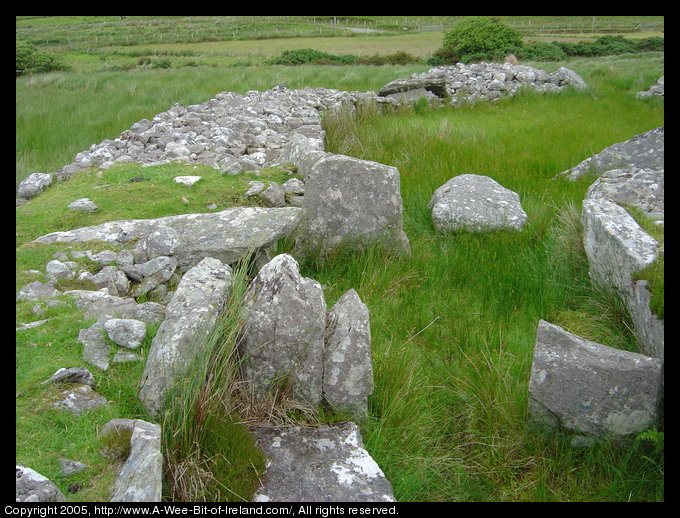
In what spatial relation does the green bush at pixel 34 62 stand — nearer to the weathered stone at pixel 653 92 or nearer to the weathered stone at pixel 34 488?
the weathered stone at pixel 653 92

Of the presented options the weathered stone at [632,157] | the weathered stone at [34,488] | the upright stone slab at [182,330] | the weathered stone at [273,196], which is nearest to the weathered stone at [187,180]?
the weathered stone at [273,196]

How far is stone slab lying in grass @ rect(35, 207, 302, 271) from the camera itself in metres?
4.82

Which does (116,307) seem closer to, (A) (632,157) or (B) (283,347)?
(B) (283,347)

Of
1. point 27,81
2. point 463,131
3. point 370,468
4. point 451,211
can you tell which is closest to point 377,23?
point 27,81

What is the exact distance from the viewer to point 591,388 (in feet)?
10.9

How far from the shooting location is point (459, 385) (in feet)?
12.8

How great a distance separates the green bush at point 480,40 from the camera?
2297 centimetres

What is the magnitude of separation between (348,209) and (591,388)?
301 cm

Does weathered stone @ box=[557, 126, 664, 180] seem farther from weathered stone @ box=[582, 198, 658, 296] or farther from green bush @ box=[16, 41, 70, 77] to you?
green bush @ box=[16, 41, 70, 77]

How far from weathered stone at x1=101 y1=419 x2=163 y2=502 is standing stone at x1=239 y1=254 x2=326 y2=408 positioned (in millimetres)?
789

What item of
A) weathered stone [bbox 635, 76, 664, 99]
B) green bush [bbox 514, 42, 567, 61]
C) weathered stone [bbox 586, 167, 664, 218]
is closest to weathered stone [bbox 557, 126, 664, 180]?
weathered stone [bbox 586, 167, 664, 218]

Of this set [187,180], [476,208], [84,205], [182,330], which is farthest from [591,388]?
[84,205]
